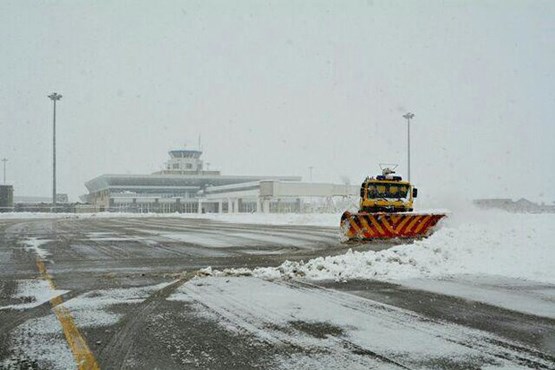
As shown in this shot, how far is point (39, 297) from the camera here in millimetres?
8406

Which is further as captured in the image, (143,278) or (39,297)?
(143,278)

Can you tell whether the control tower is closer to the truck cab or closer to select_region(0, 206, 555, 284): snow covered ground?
the truck cab

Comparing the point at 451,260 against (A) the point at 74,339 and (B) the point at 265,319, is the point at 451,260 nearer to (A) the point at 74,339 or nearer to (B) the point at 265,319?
(B) the point at 265,319

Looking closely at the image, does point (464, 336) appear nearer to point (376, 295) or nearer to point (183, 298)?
point (376, 295)

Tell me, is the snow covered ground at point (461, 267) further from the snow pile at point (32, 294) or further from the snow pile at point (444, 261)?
the snow pile at point (32, 294)

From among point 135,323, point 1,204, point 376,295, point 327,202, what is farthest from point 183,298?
point 1,204

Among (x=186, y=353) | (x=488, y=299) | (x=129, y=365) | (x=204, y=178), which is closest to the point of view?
(x=129, y=365)

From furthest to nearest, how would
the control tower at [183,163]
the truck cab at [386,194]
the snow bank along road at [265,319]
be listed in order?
the control tower at [183,163], the truck cab at [386,194], the snow bank along road at [265,319]

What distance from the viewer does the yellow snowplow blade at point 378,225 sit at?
60.2ft

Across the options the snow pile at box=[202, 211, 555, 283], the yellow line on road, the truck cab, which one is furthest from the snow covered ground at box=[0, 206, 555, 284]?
the truck cab

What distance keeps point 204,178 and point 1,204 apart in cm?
5685

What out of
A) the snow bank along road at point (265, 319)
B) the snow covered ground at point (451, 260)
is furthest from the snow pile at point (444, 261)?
the snow bank along road at point (265, 319)

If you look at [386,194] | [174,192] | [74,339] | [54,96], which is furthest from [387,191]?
[174,192]

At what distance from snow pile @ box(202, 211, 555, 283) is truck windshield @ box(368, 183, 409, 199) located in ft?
17.8
